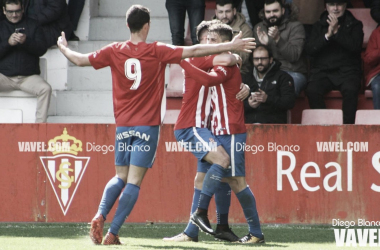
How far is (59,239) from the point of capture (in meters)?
6.78

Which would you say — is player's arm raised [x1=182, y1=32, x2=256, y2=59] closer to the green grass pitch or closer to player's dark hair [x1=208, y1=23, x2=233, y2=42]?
player's dark hair [x1=208, y1=23, x2=233, y2=42]

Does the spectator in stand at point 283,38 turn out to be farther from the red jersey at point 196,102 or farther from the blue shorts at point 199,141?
the blue shorts at point 199,141

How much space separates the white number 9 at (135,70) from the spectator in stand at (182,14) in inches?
171

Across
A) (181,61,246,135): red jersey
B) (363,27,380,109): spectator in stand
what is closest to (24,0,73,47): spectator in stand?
(363,27,380,109): spectator in stand

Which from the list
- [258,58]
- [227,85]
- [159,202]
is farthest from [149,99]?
[258,58]

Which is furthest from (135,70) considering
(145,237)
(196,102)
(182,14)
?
(182,14)

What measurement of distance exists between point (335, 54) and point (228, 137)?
4.01 metres

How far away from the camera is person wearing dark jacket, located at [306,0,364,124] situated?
981 centimetres

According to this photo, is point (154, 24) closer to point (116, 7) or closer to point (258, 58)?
point (116, 7)

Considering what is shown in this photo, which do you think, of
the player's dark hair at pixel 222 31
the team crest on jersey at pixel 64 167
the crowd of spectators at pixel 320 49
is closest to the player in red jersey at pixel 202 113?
the player's dark hair at pixel 222 31

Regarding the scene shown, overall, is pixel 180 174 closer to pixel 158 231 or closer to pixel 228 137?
pixel 158 231

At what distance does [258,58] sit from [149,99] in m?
3.39

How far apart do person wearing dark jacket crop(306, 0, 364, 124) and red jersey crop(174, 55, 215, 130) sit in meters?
3.47

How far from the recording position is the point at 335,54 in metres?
10.0
